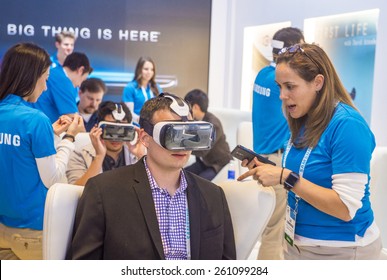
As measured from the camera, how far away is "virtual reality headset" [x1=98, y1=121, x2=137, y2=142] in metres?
3.34

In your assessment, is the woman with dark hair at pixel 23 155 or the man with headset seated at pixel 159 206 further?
the woman with dark hair at pixel 23 155

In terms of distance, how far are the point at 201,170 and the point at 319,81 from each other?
3.27m

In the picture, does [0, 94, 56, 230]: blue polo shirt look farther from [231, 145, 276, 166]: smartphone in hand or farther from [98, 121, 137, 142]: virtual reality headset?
[231, 145, 276, 166]: smartphone in hand

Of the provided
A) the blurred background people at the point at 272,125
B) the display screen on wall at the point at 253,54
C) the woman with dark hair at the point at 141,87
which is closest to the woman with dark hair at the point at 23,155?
the blurred background people at the point at 272,125

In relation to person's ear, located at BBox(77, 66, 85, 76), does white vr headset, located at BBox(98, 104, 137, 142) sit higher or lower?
lower

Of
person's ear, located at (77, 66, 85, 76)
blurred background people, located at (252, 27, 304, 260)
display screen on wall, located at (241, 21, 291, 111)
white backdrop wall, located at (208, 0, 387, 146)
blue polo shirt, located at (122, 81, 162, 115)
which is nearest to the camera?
blurred background people, located at (252, 27, 304, 260)

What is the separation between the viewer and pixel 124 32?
7.89 meters

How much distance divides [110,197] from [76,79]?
340cm

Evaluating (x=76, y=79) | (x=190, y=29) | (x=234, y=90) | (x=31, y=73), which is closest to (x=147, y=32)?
(x=190, y=29)

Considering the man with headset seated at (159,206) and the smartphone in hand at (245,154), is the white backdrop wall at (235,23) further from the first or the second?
the man with headset seated at (159,206)

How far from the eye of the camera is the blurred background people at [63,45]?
24.4 feet

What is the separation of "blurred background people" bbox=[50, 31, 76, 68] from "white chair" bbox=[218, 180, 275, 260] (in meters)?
5.61

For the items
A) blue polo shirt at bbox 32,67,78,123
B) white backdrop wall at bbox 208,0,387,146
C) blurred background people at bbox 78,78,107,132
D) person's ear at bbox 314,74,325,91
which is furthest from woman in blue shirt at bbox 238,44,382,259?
white backdrop wall at bbox 208,0,387,146

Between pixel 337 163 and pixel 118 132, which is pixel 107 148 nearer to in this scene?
pixel 118 132
